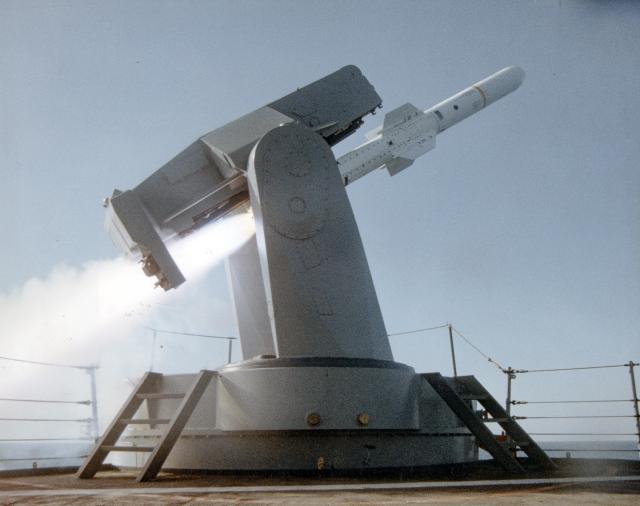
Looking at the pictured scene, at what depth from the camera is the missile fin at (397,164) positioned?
11.9 metres

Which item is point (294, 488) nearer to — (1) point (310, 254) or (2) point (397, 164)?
(1) point (310, 254)

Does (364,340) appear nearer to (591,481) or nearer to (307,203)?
(307,203)

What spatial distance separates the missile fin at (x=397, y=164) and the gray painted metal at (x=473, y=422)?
20.8 feet

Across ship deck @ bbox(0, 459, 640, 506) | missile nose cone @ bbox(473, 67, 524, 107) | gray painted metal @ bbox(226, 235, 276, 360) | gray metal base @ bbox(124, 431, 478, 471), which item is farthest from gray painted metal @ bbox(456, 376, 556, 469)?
missile nose cone @ bbox(473, 67, 524, 107)

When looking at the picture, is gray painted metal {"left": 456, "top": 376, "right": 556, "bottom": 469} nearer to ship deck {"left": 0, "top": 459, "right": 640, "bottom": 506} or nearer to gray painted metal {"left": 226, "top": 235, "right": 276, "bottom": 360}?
ship deck {"left": 0, "top": 459, "right": 640, "bottom": 506}

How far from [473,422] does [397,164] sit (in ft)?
22.9

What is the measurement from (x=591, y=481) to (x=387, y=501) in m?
2.15

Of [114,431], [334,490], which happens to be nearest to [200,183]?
[114,431]

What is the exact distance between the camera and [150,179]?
7152 millimetres

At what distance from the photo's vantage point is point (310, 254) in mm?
6270

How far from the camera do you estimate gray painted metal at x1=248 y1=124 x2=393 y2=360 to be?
605 centimetres

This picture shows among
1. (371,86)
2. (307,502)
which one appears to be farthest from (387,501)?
(371,86)

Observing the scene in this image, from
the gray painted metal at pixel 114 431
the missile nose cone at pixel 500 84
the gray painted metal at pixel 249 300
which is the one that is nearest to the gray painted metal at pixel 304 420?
the gray painted metal at pixel 114 431

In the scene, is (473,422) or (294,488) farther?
(473,422)
